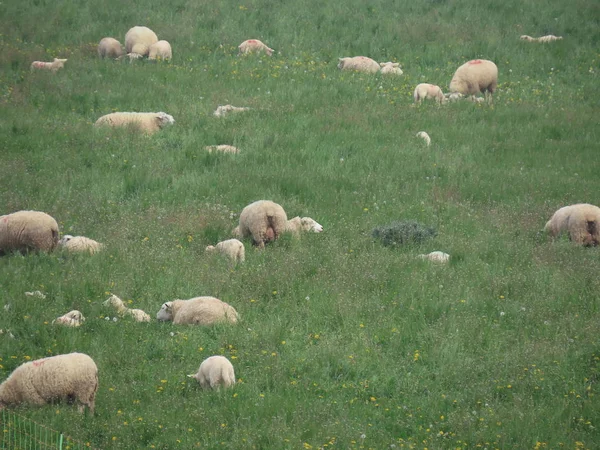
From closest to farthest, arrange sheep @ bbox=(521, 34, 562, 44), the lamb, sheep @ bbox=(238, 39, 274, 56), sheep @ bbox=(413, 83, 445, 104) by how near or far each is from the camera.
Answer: sheep @ bbox=(413, 83, 445, 104), the lamb, sheep @ bbox=(238, 39, 274, 56), sheep @ bbox=(521, 34, 562, 44)

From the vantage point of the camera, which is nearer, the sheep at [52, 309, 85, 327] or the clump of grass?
the sheep at [52, 309, 85, 327]

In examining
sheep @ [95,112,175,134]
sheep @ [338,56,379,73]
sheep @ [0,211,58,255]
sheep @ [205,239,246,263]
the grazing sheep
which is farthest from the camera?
sheep @ [338,56,379,73]

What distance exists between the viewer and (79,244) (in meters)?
16.0

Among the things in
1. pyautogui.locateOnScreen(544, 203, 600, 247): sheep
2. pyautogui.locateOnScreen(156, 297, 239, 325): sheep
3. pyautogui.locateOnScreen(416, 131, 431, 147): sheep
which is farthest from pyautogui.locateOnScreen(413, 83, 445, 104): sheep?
pyautogui.locateOnScreen(156, 297, 239, 325): sheep

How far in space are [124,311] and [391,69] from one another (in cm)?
1671

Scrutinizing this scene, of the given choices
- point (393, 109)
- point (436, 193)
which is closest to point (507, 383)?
point (436, 193)

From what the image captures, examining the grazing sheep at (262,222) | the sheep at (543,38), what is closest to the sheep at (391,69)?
the sheep at (543,38)

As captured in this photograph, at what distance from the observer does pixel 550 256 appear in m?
16.3

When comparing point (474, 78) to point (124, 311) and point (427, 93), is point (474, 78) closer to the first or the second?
point (427, 93)

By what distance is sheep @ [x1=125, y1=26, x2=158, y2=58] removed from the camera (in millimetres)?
28922

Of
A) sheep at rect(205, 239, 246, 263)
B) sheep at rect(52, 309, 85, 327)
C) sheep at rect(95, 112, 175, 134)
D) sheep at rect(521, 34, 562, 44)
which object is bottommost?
sheep at rect(52, 309, 85, 327)

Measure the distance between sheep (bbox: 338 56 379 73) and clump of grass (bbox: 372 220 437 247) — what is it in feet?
39.1

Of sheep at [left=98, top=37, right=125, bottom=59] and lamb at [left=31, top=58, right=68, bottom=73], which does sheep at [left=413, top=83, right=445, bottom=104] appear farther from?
lamb at [left=31, top=58, right=68, bottom=73]

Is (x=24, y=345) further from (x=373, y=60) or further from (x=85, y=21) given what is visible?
(x=85, y=21)
